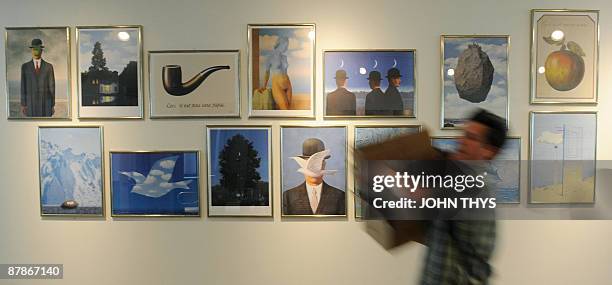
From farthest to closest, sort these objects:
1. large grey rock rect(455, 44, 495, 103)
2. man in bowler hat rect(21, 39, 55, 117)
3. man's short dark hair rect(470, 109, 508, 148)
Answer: man in bowler hat rect(21, 39, 55, 117), large grey rock rect(455, 44, 495, 103), man's short dark hair rect(470, 109, 508, 148)

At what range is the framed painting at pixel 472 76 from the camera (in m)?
2.65

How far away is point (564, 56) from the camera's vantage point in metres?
2.66

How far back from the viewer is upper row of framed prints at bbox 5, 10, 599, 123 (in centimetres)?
266

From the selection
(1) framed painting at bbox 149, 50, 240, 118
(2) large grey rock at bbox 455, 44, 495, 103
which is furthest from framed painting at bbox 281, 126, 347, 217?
(2) large grey rock at bbox 455, 44, 495, 103

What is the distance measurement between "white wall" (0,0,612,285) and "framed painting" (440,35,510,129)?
0.18 feet

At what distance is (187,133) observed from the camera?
274 cm

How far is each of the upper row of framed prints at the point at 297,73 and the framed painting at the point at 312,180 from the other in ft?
0.79

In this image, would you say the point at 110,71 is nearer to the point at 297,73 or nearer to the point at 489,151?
the point at 297,73

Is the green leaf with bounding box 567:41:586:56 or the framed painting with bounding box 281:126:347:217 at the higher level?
the green leaf with bounding box 567:41:586:56

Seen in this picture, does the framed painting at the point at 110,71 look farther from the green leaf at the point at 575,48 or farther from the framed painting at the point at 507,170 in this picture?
the green leaf at the point at 575,48

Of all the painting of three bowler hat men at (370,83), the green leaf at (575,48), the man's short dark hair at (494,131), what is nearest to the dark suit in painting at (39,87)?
the painting of three bowler hat men at (370,83)

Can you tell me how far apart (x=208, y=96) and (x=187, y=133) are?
0.28 metres

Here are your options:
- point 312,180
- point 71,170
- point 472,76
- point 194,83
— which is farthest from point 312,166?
point 71,170

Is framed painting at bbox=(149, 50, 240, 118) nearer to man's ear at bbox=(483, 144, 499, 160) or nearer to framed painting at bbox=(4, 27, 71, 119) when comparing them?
framed painting at bbox=(4, 27, 71, 119)
